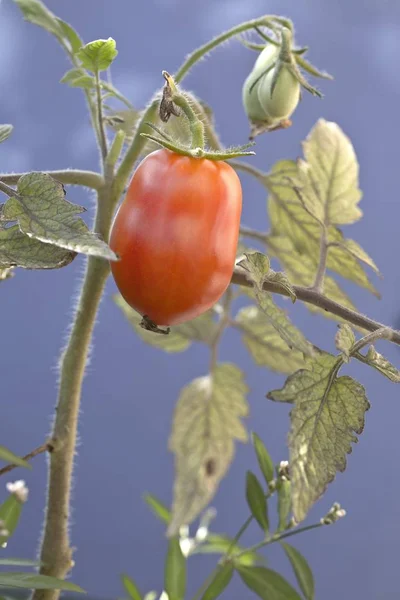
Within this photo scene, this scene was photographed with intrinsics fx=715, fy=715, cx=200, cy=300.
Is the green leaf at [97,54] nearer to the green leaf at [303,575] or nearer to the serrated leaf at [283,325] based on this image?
the serrated leaf at [283,325]

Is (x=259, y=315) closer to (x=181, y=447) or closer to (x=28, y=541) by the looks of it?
(x=181, y=447)

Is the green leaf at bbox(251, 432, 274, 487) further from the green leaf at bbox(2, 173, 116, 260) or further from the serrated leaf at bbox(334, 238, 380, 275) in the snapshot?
the green leaf at bbox(2, 173, 116, 260)

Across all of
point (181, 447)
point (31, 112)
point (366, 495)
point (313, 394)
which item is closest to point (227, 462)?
point (181, 447)

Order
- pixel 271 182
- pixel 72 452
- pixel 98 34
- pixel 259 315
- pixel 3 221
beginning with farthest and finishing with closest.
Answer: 1. pixel 98 34
2. pixel 259 315
3. pixel 271 182
4. pixel 72 452
5. pixel 3 221

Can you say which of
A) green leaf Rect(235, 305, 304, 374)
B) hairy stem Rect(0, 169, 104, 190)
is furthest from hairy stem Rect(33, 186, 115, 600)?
green leaf Rect(235, 305, 304, 374)

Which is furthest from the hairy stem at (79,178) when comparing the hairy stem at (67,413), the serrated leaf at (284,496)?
the serrated leaf at (284,496)

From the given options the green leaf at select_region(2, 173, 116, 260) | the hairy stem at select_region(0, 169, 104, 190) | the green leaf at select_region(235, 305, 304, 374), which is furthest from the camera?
the green leaf at select_region(235, 305, 304, 374)
